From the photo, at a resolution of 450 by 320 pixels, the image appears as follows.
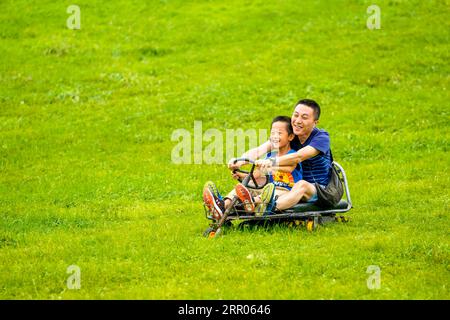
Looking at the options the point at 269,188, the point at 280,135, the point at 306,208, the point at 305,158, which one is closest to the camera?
the point at 269,188

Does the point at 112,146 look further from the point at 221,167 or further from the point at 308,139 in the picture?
the point at 308,139

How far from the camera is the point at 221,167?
20609mm

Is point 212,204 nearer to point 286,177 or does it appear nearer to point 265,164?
point 265,164

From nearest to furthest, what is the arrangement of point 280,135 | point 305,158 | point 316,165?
point 305,158 → point 280,135 → point 316,165

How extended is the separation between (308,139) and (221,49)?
18.0 metres

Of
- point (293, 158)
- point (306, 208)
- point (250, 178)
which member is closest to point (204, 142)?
point (250, 178)

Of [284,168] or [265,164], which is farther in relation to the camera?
[284,168]

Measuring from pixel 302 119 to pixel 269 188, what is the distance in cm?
161

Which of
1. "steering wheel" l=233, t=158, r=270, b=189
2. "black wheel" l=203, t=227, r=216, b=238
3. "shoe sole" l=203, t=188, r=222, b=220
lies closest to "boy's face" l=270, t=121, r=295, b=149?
"steering wheel" l=233, t=158, r=270, b=189

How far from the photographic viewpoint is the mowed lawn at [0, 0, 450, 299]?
34.7 ft

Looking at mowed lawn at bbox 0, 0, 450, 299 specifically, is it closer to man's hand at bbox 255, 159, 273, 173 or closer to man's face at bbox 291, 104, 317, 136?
man's hand at bbox 255, 159, 273, 173

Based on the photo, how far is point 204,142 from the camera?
75.3 ft

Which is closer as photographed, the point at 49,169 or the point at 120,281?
the point at 120,281

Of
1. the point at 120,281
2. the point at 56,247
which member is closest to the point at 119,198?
the point at 56,247
